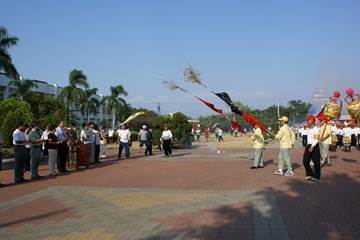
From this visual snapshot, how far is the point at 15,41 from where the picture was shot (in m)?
29.8

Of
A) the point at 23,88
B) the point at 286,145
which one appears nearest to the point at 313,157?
the point at 286,145

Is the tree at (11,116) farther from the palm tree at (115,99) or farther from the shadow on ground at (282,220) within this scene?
the palm tree at (115,99)

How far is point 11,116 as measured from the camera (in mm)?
24234

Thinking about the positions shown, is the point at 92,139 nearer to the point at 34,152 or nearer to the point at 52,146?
the point at 52,146

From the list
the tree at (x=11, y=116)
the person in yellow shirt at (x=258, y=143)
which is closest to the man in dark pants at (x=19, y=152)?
the person in yellow shirt at (x=258, y=143)

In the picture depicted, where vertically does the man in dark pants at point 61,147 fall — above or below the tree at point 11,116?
below

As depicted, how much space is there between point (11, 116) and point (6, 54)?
7.31 metres

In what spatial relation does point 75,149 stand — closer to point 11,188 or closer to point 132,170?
point 132,170

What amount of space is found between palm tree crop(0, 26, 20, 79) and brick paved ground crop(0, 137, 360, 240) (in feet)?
61.3

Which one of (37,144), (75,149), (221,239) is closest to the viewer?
(221,239)

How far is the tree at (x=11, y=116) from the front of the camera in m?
23.9

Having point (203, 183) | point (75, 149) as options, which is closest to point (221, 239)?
point (203, 183)

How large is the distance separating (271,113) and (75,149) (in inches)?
3361

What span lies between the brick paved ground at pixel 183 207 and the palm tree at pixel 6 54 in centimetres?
1869
